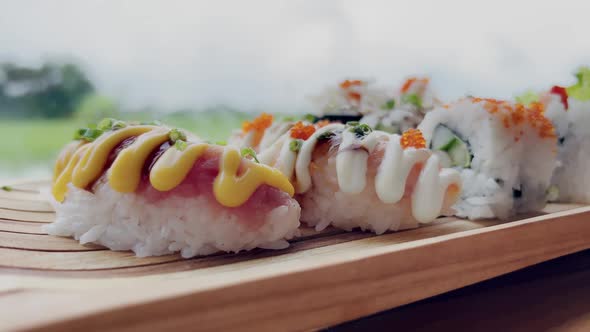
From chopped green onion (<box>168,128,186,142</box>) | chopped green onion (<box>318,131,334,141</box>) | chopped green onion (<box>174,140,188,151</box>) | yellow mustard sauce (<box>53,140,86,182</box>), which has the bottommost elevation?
yellow mustard sauce (<box>53,140,86,182</box>)

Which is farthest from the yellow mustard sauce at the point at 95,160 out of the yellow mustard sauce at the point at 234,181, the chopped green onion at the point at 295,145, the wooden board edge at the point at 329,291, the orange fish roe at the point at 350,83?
the orange fish roe at the point at 350,83

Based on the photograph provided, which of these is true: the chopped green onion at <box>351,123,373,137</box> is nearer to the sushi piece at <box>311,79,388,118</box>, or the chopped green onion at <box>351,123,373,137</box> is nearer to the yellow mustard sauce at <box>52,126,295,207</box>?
the yellow mustard sauce at <box>52,126,295,207</box>

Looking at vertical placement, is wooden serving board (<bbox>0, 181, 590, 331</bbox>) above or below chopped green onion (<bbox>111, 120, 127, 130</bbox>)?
below

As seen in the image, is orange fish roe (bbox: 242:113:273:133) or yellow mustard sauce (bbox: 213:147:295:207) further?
orange fish roe (bbox: 242:113:273:133)

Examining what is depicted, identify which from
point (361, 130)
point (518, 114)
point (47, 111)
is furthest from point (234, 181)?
point (47, 111)

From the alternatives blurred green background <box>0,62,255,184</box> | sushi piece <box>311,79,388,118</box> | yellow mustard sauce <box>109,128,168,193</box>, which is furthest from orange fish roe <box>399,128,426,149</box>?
blurred green background <box>0,62,255,184</box>

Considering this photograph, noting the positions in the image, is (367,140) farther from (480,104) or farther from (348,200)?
(480,104)

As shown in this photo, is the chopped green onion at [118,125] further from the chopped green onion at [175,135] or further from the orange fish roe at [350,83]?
the orange fish roe at [350,83]

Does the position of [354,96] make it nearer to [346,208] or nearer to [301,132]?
[301,132]

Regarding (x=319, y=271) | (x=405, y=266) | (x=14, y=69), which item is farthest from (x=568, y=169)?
(x=14, y=69)
